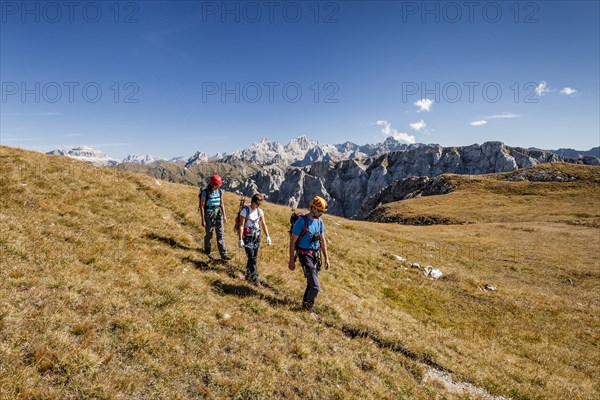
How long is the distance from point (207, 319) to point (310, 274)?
146 inches

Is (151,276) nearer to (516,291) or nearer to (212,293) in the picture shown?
(212,293)

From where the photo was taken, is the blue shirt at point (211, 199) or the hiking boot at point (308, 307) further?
the blue shirt at point (211, 199)

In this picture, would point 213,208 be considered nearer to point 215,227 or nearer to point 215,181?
point 215,227

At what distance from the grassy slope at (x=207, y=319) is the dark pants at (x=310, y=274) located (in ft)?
1.85

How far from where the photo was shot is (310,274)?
11.0 meters

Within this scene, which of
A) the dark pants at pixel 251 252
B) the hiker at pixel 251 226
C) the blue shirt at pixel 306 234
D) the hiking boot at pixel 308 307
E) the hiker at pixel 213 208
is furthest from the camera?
the hiker at pixel 213 208

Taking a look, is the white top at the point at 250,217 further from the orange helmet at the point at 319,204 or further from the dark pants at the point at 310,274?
the orange helmet at the point at 319,204

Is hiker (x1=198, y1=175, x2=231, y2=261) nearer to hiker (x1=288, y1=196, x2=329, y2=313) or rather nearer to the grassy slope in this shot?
the grassy slope

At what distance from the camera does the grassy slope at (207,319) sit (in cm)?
683

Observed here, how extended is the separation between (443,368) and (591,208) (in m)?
90.9

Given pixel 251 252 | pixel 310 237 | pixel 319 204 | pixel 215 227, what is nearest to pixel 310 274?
pixel 310 237

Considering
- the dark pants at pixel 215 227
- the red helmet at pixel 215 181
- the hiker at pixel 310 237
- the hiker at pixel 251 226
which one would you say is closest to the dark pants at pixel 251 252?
the hiker at pixel 251 226

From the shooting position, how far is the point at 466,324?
16938 millimetres

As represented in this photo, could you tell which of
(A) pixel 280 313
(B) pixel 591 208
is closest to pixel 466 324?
(A) pixel 280 313
